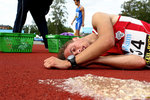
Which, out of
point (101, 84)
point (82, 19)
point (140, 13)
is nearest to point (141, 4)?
point (140, 13)

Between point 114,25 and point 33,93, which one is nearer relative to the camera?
→ point 33,93

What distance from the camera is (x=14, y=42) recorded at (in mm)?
4250

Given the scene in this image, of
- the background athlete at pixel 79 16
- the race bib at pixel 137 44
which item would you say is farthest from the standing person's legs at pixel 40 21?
the race bib at pixel 137 44

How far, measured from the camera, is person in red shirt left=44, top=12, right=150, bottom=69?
6.18 ft

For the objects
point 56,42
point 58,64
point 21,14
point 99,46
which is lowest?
point 58,64

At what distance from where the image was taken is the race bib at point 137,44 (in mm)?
2080

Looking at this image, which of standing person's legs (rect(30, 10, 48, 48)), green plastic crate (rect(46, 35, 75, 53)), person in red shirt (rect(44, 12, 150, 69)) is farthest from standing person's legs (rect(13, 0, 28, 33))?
person in red shirt (rect(44, 12, 150, 69))

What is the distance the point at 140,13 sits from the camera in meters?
30.1

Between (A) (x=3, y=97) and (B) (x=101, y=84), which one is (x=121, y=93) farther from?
(A) (x=3, y=97)

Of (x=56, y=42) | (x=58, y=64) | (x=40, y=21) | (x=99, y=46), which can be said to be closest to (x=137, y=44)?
(x=99, y=46)

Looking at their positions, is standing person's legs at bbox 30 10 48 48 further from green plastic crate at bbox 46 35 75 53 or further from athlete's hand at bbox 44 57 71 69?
athlete's hand at bbox 44 57 71 69

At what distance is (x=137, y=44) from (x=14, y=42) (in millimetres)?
3109

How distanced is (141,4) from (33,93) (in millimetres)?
34571

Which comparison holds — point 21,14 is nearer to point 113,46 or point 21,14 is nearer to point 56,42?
point 56,42
